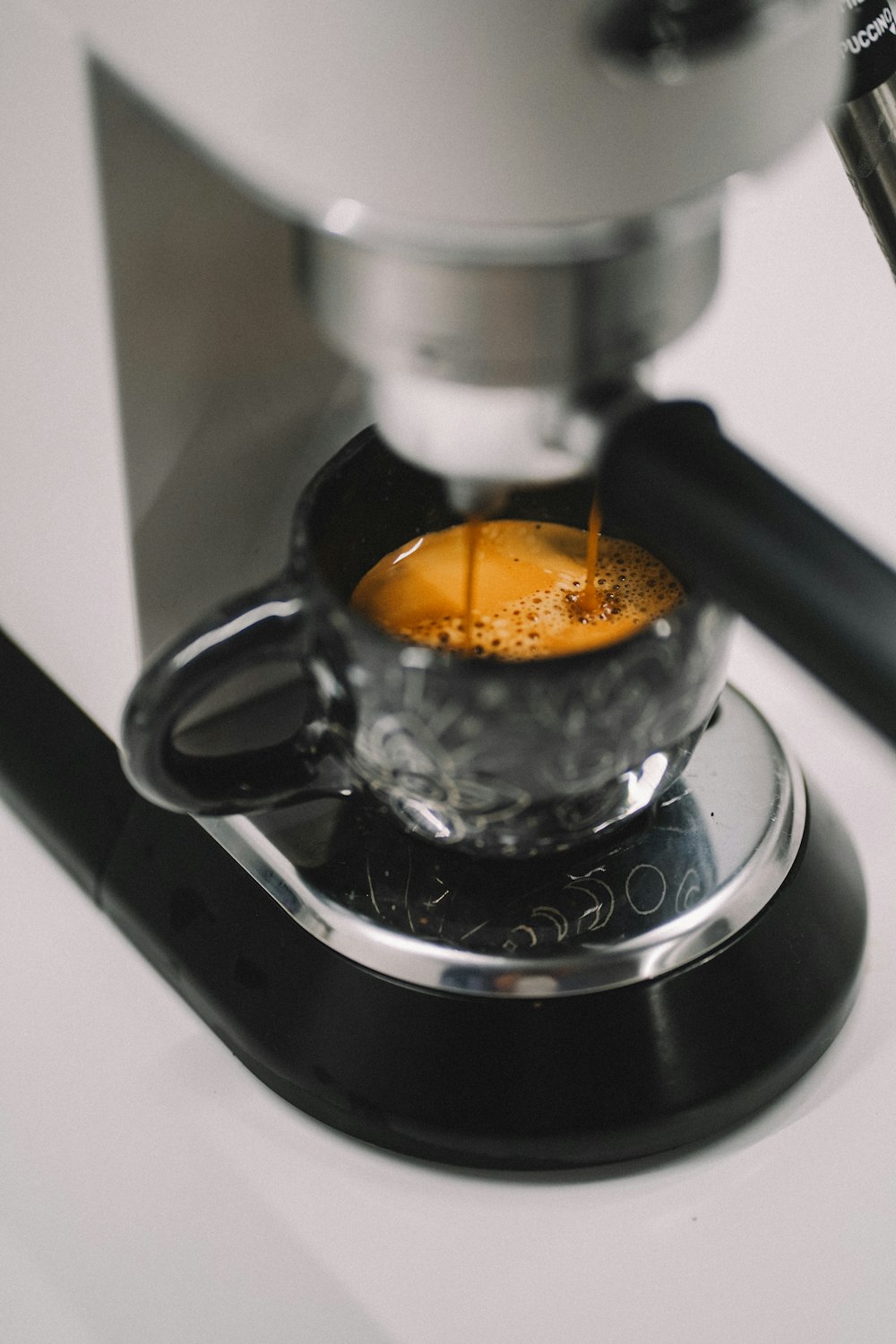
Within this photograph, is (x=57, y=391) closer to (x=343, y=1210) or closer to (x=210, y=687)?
(x=210, y=687)

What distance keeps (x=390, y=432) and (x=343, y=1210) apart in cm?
18

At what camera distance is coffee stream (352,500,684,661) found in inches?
13.4

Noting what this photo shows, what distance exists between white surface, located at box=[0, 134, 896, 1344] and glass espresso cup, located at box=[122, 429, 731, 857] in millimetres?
63

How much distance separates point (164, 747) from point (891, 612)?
0.15 metres

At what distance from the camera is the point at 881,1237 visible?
0.32 metres

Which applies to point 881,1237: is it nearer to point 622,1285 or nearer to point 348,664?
point 622,1285

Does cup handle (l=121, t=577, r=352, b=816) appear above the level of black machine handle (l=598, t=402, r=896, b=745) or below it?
below

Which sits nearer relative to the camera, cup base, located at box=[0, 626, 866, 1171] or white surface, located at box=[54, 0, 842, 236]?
white surface, located at box=[54, 0, 842, 236]

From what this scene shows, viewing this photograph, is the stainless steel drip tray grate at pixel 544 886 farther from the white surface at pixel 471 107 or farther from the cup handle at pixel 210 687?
the white surface at pixel 471 107

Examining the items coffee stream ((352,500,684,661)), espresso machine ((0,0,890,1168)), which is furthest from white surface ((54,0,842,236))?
coffee stream ((352,500,684,661))

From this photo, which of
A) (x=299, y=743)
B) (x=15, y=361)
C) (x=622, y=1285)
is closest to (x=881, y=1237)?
(x=622, y=1285)

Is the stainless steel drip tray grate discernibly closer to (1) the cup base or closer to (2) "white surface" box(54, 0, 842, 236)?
(1) the cup base

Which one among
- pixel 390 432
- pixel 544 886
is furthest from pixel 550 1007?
pixel 390 432

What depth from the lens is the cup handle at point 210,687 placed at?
29 centimetres
